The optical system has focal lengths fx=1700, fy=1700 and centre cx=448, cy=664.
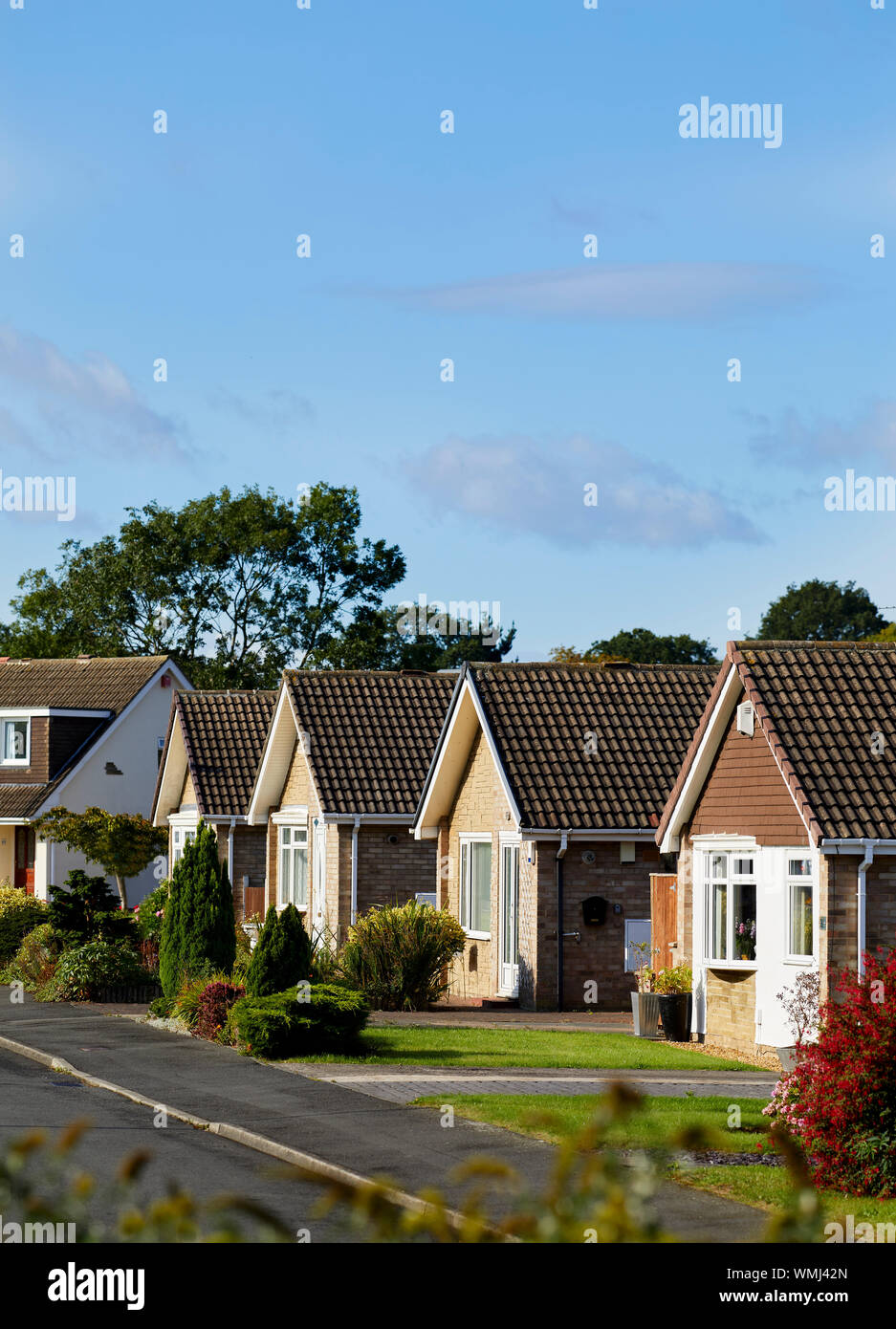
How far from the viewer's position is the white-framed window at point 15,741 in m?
49.2

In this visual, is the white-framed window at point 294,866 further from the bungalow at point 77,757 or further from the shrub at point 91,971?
the bungalow at point 77,757

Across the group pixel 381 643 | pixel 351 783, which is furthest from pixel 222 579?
pixel 351 783

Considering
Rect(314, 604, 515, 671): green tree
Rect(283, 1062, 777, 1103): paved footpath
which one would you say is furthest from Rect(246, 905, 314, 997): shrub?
Rect(314, 604, 515, 671): green tree

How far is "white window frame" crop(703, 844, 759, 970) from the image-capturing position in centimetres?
2198

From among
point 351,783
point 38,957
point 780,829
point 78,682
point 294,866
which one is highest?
point 78,682

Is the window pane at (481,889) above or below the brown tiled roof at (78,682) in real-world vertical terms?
below

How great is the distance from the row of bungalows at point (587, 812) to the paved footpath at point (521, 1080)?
1.85 m

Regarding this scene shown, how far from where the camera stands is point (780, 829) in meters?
21.3

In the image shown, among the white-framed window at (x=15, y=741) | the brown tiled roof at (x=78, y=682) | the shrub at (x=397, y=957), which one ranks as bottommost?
the shrub at (x=397, y=957)

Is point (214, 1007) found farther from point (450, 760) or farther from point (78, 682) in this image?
point (78, 682)

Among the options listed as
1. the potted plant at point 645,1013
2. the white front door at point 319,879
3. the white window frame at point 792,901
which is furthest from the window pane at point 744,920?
the white front door at point 319,879

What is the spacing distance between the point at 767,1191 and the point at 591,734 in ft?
54.6

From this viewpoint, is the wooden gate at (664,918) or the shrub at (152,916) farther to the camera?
the shrub at (152,916)
